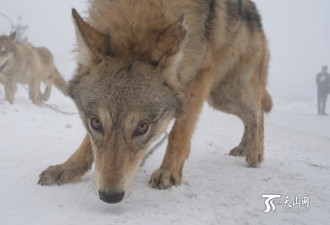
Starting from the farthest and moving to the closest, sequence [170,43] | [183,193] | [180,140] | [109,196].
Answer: [180,140]
[183,193]
[170,43]
[109,196]

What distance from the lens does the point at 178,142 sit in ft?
10.9

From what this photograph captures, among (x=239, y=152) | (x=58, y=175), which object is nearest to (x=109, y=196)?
(x=58, y=175)

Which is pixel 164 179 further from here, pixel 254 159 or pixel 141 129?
pixel 254 159

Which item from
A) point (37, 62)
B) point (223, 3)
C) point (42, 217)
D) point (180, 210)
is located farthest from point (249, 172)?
point (37, 62)

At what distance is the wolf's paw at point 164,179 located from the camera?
298 cm

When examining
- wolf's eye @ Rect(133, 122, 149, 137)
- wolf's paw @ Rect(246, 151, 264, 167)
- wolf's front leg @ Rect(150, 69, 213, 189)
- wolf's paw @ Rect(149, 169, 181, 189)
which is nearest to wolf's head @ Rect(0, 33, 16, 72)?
wolf's front leg @ Rect(150, 69, 213, 189)

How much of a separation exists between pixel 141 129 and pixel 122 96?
0.31m

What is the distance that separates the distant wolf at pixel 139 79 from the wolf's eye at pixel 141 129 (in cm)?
1

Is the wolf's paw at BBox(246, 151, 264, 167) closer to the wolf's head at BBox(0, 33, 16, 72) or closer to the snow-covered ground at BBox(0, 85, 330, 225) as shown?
the snow-covered ground at BBox(0, 85, 330, 225)

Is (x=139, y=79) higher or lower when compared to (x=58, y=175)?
higher

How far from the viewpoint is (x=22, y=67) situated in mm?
12969

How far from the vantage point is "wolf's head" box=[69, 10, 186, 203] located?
89.1 inches

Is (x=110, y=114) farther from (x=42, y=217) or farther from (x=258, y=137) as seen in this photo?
(x=258, y=137)

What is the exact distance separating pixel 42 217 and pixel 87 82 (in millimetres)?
1100
